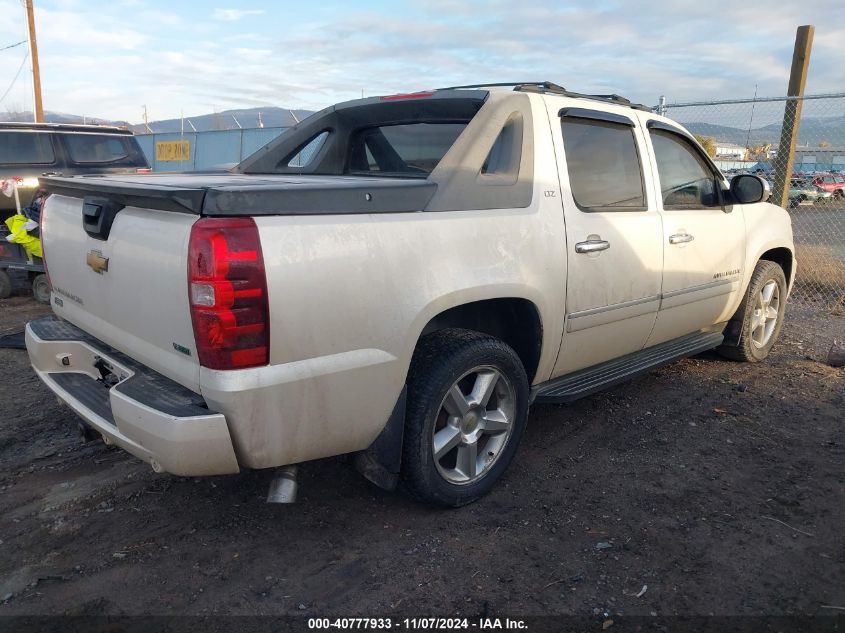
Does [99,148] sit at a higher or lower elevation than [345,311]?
higher

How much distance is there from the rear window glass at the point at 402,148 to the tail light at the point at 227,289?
181cm


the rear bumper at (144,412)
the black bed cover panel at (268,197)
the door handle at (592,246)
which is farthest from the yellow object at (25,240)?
the door handle at (592,246)

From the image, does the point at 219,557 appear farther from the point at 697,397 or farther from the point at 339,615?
the point at 697,397

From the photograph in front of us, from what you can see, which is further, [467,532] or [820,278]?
[820,278]

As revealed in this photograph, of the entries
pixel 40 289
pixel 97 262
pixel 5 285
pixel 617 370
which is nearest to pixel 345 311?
pixel 97 262

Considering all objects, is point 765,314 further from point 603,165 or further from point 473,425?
point 473,425

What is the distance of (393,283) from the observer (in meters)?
2.65

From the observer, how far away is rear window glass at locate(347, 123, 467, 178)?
395 centimetres

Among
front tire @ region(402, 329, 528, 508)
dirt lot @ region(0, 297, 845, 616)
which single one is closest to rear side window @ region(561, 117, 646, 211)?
front tire @ region(402, 329, 528, 508)

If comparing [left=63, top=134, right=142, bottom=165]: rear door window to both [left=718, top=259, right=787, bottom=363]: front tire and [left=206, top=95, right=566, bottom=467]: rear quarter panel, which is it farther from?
[left=718, top=259, right=787, bottom=363]: front tire

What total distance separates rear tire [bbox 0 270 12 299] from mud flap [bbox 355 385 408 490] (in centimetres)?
669

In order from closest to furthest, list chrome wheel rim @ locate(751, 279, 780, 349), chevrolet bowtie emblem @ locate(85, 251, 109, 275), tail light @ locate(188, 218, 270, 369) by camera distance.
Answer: tail light @ locate(188, 218, 270, 369), chevrolet bowtie emblem @ locate(85, 251, 109, 275), chrome wheel rim @ locate(751, 279, 780, 349)

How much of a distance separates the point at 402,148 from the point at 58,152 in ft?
22.6

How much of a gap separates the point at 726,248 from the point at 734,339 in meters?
1.00
